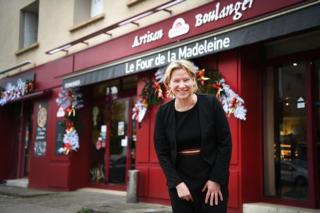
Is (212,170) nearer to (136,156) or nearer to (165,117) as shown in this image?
(165,117)

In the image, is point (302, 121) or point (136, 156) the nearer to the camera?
point (302, 121)

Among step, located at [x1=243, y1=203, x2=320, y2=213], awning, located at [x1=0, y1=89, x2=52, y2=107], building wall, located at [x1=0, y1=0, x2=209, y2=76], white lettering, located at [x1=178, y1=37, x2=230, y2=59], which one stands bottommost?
step, located at [x1=243, y1=203, x2=320, y2=213]

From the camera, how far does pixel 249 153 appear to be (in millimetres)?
7477

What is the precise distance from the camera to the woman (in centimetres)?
308

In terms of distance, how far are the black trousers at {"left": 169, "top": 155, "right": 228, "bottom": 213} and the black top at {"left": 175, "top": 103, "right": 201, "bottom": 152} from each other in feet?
0.28

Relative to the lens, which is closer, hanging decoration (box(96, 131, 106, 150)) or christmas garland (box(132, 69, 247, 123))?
christmas garland (box(132, 69, 247, 123))

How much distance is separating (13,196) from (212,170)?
948cm

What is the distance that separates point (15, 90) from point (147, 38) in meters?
6.50

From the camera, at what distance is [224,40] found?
749 centimetres

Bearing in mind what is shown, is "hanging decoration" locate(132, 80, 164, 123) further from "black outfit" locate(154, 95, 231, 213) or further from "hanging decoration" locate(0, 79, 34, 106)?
"black outfit" locate(154, 95, 231, 213)

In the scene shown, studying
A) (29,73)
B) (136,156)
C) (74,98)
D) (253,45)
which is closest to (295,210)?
(253,45)

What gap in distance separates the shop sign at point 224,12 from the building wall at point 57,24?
35 cm

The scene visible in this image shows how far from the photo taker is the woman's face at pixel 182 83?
324cm

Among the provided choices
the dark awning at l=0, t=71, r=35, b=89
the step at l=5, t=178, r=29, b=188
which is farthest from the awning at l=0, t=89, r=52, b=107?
the step at l=5, t=178, r=29, b=188
